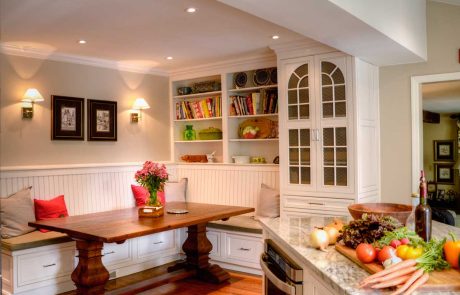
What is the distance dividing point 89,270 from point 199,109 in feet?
9.40

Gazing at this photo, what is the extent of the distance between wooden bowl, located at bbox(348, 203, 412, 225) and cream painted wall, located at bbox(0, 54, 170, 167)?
3.51 metres

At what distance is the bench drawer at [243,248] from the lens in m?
4.70

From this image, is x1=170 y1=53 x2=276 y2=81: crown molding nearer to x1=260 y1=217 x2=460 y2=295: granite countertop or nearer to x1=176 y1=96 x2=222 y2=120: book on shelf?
x1=176 y1=96 x2=222 y2=120: book on shelf

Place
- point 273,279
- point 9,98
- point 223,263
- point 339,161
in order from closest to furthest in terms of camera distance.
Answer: point 273,279 < point 339,161 < point 9,98 < point 223,263

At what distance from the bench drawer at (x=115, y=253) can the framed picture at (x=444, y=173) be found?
5.05m

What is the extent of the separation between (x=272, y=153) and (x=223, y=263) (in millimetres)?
1463

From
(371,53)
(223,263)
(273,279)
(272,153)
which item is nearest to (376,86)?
(371,53)

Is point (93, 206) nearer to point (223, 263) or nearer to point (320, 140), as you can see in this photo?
point (223, 263)

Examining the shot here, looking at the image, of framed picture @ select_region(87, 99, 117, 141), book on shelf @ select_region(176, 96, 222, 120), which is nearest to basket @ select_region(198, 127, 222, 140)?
book on shelf @ select_region(176, 96, 222, 120)

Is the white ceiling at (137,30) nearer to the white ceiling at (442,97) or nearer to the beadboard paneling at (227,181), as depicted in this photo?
the beadboard paneling at (227,181)

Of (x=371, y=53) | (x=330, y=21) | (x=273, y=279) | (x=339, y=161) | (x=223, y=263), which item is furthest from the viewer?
(x=223, y=263)

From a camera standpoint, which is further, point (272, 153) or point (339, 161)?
point (272, 153)

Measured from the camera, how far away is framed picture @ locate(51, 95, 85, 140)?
4.84 m

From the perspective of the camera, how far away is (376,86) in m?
4.46
